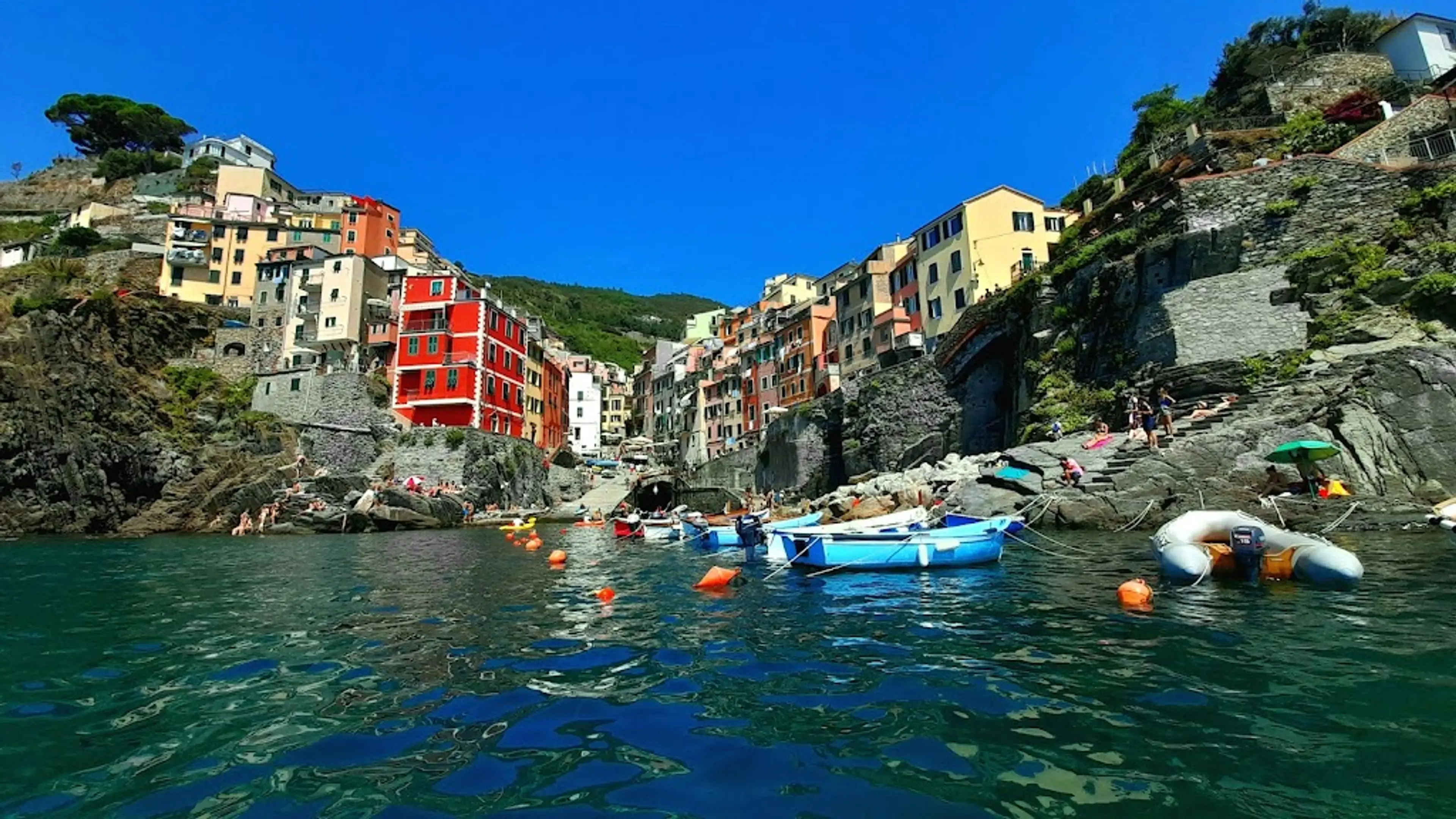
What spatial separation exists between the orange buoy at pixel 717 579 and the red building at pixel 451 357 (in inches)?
1680

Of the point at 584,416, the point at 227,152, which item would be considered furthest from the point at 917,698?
the point at 227,152

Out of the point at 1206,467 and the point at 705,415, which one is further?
the point at 705,415

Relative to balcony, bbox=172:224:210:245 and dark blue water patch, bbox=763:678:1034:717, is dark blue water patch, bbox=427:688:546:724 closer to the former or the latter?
dark blue water patch, bbox=763:678:1034:717

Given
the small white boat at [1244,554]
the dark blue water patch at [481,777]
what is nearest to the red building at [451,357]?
the small white boat at [1244,554]

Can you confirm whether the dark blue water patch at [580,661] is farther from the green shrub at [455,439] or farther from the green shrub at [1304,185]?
the green shrub at [455,439]

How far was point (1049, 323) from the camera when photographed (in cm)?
3669

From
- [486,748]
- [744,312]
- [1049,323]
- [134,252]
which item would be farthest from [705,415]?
[486,748]

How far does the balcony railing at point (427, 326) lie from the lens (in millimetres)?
56625

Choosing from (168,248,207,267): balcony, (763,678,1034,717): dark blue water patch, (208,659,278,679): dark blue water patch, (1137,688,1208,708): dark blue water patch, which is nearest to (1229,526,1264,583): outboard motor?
(1137,688,1208,708): dark blue water patch

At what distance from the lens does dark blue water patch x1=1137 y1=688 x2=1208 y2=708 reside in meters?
5.95

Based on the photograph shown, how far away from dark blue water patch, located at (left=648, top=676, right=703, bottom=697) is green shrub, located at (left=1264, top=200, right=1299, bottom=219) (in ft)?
116

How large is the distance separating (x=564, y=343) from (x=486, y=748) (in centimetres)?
12117

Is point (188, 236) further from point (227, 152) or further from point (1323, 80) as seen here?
point (1323, 80)

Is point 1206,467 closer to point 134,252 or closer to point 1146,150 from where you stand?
point 1146,150
